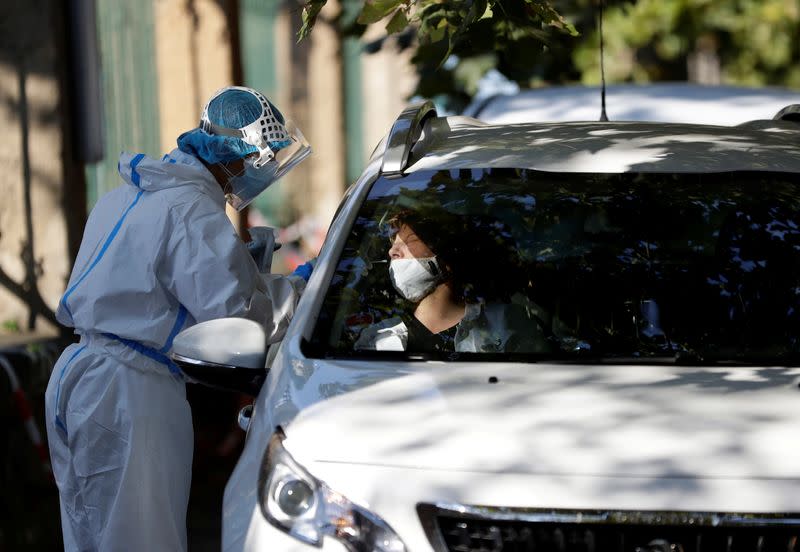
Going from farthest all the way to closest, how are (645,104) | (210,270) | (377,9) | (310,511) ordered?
(645,104) < (377,9) < (210,270) < (310,511)

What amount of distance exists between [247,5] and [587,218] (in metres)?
11.9

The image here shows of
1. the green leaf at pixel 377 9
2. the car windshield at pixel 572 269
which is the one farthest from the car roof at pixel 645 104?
the car windshield at pixel 572 269

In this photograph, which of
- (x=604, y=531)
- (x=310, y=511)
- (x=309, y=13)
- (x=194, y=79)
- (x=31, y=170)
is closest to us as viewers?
(x=604, y=531)

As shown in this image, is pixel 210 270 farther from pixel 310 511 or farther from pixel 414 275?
pixel 310 511

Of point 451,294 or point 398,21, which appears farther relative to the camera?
point 398,21

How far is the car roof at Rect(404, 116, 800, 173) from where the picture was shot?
14.3 feet

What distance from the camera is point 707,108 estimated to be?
6.98 m

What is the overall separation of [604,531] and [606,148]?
1.65 m

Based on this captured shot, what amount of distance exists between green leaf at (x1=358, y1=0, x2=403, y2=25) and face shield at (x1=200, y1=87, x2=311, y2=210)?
51cm

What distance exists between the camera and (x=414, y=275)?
4203 millimetres

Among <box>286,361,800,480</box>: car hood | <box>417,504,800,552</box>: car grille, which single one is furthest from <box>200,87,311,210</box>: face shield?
<box>417,504,800,552</box>: car grille

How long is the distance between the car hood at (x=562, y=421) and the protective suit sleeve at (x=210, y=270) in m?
0.79

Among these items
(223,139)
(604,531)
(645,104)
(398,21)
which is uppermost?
(398,21)

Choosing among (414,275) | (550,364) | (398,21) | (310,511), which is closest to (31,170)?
(398,21)
